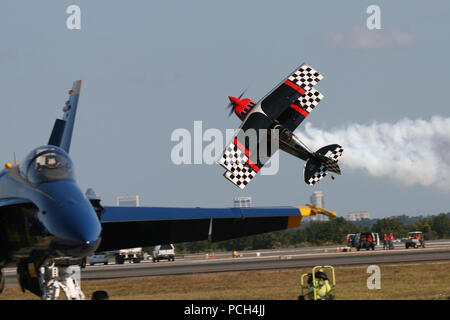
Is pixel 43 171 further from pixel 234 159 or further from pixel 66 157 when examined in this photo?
pixel 234 159

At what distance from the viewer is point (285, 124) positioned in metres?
38.7

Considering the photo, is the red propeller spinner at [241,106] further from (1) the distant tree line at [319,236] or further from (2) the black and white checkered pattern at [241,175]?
(1) the distant tree line at [319,236]

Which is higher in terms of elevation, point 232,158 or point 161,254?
point 232,158

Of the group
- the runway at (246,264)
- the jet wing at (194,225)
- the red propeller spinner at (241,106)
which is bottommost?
the runway at (246,264)

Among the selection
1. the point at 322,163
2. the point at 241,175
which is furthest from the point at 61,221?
the point at 322,163

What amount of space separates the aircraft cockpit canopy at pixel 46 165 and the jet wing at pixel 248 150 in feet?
60.9

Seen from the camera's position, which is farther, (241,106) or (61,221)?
(241,106)

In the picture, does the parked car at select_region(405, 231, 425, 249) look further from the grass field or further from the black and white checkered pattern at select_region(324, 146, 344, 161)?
the grass field

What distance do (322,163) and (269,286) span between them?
14.4 meters

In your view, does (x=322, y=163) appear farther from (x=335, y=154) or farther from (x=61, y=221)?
(x=61, y=221)

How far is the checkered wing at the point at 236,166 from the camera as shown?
33.2 m

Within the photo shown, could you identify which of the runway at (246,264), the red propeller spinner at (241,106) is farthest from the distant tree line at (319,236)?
the red propeller spinner at (241,106)

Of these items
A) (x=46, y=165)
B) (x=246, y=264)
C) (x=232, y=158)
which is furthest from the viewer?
(x=246, y=264)
